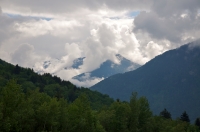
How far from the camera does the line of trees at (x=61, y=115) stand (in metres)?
71.6

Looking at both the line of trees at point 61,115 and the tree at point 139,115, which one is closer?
the line of trees at point 61,115

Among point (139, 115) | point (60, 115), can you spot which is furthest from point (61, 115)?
point (139, 115)

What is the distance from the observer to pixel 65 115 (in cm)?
8188

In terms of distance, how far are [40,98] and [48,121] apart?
16.3m

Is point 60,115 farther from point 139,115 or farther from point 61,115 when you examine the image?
point 139,115

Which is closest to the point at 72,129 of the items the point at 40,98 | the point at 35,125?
the point at 35,125

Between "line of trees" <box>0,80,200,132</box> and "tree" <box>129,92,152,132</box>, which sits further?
"tree" <box>129,92,152,132</box>

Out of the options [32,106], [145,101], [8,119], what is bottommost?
[8,119]

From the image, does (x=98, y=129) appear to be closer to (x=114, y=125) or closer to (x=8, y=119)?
(x=114, y=125)

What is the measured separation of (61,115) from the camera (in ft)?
266

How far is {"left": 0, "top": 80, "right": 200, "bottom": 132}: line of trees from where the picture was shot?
71625 millimetres

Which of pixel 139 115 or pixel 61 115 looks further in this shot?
pixel 139 115

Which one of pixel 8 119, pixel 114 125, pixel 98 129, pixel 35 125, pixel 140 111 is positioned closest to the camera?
pixel 8 119

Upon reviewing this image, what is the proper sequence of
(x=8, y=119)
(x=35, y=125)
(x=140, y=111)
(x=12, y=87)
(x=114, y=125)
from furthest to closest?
1. (x=140, y=111)
2. (x=114, y=125)
3. (x=35, y=125)
4. (x=12, y=87)
5. (x=8, y=119)
